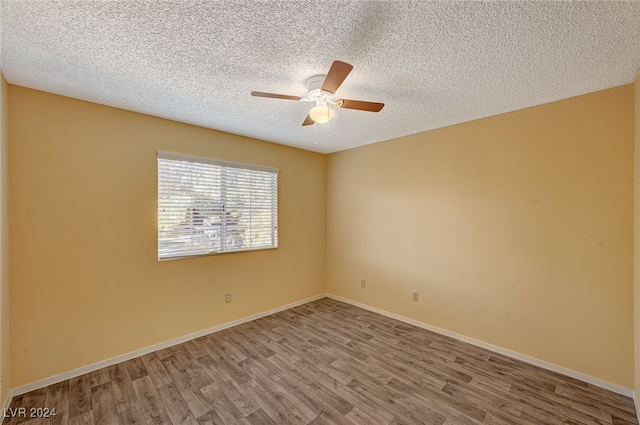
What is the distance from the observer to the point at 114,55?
1754mm

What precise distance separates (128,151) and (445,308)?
4.01 meters

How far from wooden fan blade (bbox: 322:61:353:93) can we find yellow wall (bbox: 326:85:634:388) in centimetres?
211

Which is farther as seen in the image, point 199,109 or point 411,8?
point 199,109

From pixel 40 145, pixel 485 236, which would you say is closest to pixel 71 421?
pixel 40 145

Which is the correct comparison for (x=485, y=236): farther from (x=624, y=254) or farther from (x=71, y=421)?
(x=71, y=421)

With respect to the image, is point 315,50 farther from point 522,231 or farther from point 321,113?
point 522,231

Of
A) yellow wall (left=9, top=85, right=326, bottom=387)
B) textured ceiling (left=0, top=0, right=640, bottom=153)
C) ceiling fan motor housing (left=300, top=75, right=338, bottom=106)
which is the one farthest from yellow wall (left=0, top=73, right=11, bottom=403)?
ceiling fan motor housing (left=300, top=75, right=338, bottom=106)

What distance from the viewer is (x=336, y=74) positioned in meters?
1.60

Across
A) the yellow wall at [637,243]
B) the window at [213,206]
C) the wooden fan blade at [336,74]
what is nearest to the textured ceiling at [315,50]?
the wooden fan blade at [336,74]

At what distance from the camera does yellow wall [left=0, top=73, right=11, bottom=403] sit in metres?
1.93

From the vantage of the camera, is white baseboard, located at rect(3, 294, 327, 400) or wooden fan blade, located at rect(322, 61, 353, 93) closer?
wooden fan blade, located at rect(322, 61, 353, 93)

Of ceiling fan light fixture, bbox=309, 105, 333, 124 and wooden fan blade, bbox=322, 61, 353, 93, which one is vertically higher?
wooden fan blade, bbox=322, 61, 353, 93

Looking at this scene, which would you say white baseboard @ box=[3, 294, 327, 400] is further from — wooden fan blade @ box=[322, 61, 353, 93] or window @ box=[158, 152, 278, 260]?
wooden fan blade @ box=[322, 61, 353, 93]

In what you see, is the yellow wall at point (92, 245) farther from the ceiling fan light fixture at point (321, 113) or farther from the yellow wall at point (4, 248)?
the ceiling fan light fixture at point (321, 113)
